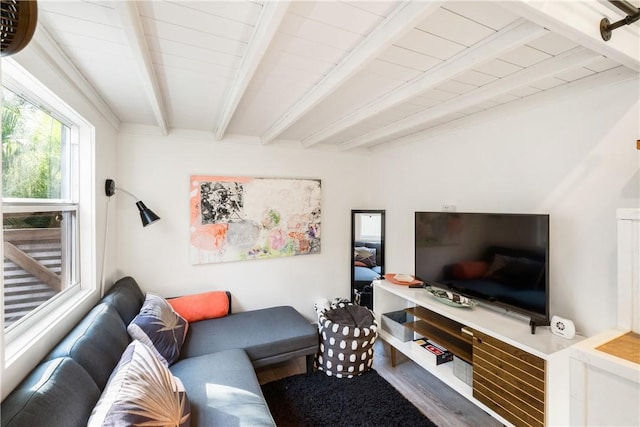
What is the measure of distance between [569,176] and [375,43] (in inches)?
59.6

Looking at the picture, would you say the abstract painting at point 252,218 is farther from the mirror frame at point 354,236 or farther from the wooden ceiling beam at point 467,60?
the wooden ceiling beam at point 467,60

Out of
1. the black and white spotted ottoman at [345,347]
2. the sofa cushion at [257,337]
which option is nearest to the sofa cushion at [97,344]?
the sofa cushion at [257,337]

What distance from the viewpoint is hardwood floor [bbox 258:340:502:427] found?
194 cm

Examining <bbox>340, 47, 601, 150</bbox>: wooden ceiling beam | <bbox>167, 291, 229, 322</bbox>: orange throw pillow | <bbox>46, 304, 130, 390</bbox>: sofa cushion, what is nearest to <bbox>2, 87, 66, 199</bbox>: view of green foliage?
<bbox>46, 304, 130, 390</bbox>: sofa cushion

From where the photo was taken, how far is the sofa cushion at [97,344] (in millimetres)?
1261

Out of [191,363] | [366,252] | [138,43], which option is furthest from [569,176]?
[191,363]

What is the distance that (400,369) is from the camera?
2531mm

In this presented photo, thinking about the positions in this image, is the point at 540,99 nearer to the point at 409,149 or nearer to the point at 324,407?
the point at 409,149

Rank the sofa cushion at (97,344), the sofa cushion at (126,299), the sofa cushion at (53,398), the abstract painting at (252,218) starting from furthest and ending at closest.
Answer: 1. the abstract painting at (252,218)
2. the sofa cushion at (126,299)
3. the sofa cushion at (97,344)
4. the sofa cushion at (53,398)

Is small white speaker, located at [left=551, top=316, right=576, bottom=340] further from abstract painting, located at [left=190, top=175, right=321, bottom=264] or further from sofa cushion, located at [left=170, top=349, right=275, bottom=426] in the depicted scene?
abstract painting, located at [left=190, top=175, right=321, bottom=264]

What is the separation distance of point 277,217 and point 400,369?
1.90m

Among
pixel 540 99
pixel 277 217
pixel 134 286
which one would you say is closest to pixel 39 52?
pixel 134 286

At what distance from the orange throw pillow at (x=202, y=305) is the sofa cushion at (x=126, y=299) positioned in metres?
0.32

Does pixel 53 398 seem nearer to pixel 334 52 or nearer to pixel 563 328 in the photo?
pixel 334 52
